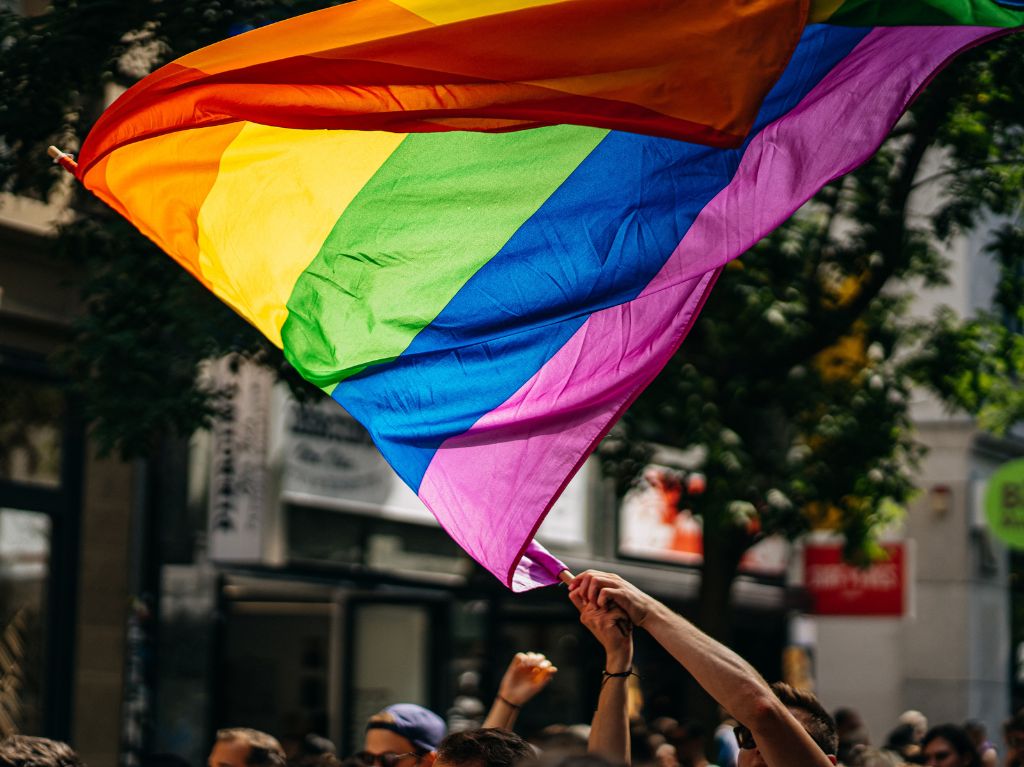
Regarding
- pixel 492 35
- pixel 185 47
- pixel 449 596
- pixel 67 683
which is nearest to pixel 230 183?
pixel 492 35

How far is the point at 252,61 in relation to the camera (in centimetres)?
616

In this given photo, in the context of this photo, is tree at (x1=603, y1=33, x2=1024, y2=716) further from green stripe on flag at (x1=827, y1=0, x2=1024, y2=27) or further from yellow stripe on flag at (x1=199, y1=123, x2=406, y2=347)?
yellow stripe on flag at (x1=199, y1=123, x2=406, y2=347)

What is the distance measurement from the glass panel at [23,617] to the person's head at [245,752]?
6.05 metres

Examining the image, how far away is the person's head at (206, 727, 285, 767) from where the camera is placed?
701cm

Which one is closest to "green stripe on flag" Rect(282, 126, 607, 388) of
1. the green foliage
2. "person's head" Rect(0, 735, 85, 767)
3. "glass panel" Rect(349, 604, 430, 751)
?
"person's head" Rect(0, 735, 85, 767)

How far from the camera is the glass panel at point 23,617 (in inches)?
503

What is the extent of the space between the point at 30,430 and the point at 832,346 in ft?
19.4

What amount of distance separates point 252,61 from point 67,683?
27.0 ft

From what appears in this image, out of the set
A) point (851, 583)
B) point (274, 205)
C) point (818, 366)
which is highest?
point (818, 366)

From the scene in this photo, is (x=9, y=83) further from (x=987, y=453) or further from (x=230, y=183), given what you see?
(x=987, y=453)

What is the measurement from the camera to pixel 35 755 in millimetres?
4926

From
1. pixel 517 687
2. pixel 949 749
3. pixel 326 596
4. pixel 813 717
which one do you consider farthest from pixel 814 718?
pixel 326 596

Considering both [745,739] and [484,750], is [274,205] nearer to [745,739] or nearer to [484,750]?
[484,750]

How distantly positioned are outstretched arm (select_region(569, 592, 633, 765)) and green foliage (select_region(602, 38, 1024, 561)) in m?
6.96
